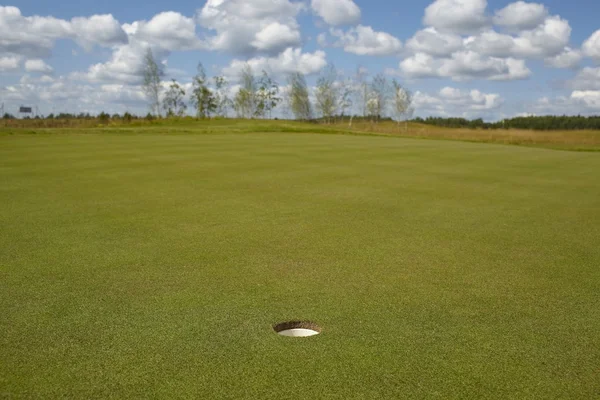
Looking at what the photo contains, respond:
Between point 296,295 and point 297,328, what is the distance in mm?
583

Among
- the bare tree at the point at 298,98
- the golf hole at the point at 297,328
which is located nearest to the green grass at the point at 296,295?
the golf hole at the point at 297,328

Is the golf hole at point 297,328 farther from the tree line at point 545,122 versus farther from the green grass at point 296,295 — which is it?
the tree line at point 545,122

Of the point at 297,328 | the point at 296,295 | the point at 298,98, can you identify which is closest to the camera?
the point at 297,328

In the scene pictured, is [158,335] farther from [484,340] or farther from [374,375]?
[484,340]

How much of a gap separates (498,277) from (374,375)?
2517 mm

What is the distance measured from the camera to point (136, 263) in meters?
5.43

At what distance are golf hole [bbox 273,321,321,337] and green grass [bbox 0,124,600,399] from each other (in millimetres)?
81

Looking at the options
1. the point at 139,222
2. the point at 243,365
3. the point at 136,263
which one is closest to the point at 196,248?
the point at 136,263

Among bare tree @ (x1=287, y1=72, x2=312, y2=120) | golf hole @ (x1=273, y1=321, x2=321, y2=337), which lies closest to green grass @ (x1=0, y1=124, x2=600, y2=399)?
golf hole @ (x1=273, y1=321, x2=321, y2=337)

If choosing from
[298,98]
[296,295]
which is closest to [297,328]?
[296,295]

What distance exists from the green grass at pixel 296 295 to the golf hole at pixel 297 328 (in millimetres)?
81

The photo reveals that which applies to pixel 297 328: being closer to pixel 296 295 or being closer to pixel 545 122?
pixel 296 295

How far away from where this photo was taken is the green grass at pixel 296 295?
3131mm

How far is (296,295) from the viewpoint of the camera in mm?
4496
